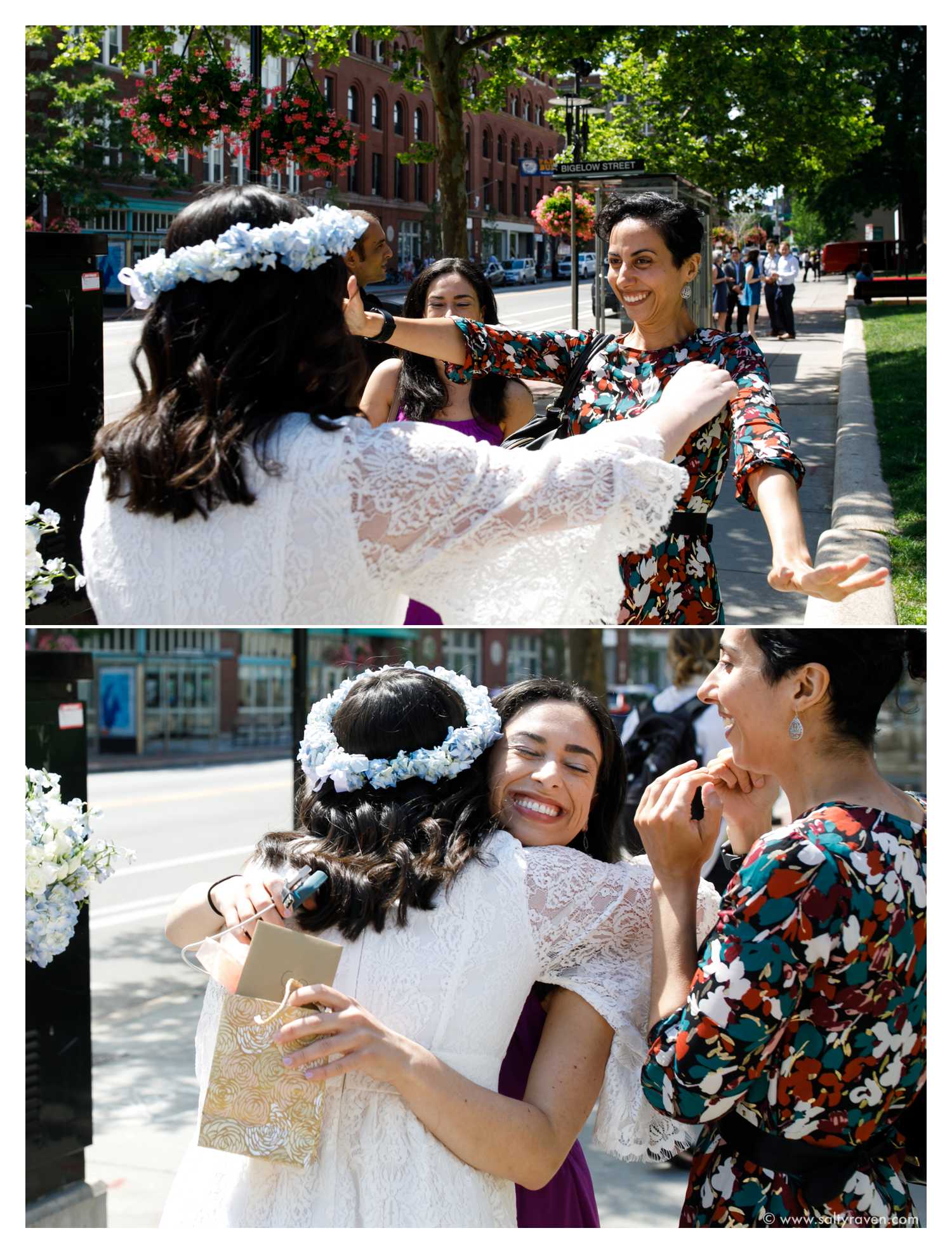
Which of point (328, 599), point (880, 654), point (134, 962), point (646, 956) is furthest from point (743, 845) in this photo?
point (134, 962)

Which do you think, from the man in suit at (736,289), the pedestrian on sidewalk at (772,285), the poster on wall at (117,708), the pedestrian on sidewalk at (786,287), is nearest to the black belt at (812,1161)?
the pedestrian on sidewalk at (786,287)

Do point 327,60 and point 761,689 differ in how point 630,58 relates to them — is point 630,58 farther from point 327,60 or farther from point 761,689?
point 761,689

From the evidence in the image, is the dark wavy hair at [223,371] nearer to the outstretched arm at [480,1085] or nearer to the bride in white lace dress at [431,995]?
the bride in white lace dress at [431,995]

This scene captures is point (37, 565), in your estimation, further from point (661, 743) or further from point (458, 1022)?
point (661, 743)

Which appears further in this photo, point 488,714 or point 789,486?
point 789,486

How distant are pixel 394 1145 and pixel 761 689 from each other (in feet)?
3.31

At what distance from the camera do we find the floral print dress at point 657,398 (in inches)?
→ 110

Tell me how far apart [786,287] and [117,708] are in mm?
19675

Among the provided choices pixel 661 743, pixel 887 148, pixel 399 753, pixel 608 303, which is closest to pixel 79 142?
pixel 887 148

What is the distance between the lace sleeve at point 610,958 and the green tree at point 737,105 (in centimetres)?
861

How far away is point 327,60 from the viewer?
884cm

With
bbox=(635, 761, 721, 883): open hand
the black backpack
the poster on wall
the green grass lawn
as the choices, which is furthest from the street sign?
the poster on wall

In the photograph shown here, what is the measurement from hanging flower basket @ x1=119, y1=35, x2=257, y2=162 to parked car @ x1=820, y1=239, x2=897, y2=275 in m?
33.8
